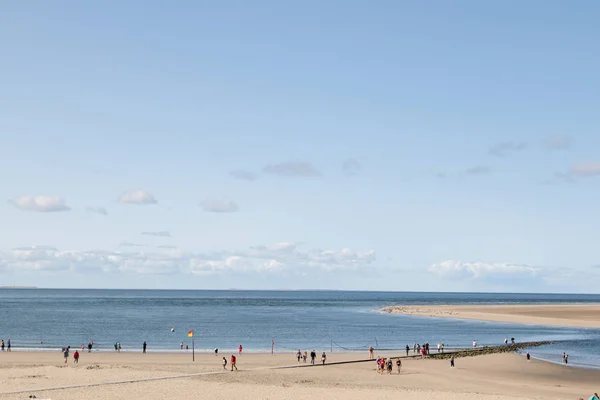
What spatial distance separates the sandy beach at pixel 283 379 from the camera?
1651 inches

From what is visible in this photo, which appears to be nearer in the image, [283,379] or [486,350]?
[283,379]

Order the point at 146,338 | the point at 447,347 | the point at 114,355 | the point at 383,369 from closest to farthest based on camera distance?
1. the point at 383,369
2. the point at 114,355
3. the point at 447,347
4. the point at 146,338

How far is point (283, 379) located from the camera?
4950cm

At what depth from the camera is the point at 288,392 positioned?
42.6 m

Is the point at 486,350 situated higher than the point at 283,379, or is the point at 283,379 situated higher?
the point at 283,379

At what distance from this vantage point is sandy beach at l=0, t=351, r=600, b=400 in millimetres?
41938

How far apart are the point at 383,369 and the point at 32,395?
27280 millimetres

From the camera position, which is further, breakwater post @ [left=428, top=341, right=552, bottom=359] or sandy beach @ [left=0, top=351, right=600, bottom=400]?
breakwater post @ [left=428, top=341, right=552, bottom=359]

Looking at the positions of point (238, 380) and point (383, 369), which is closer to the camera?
point (238, 380)

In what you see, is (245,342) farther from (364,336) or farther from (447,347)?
(447,347)

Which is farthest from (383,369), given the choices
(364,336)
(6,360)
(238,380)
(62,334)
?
(62,334)

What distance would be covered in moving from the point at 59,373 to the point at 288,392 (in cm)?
1930

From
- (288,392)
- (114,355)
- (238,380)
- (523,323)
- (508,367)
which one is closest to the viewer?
(288,392)

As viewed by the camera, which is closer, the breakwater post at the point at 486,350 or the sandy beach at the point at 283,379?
the sandy beach at the point at 283,379
